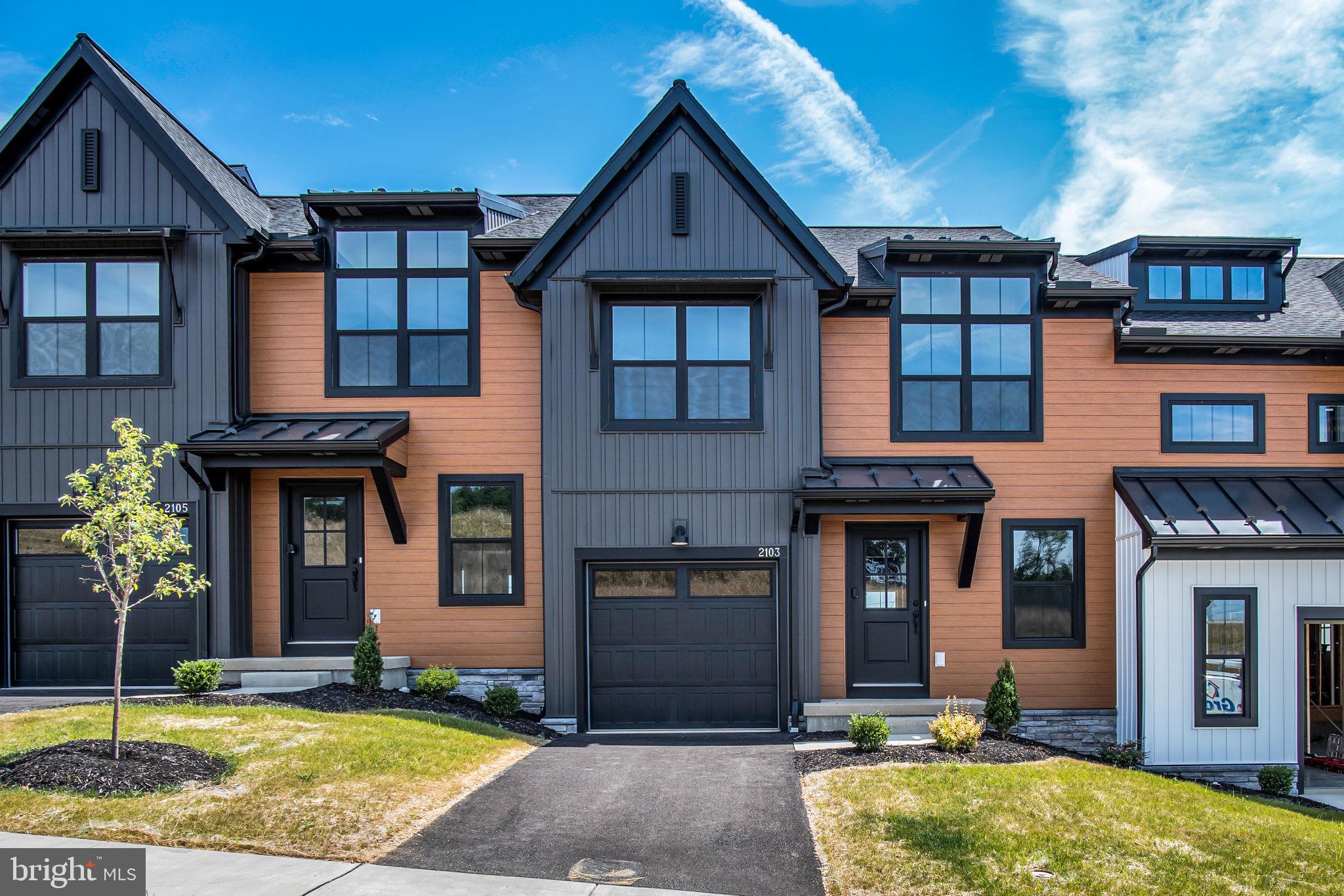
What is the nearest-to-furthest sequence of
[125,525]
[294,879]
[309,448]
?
[294,879]
[125,525]
[309,448]

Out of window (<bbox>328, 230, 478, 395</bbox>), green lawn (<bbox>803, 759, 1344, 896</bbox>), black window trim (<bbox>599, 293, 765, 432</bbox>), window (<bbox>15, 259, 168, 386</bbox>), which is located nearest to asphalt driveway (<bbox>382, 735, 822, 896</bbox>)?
green lawn (<bbox>803, 759, 1344, 896</bbox>)

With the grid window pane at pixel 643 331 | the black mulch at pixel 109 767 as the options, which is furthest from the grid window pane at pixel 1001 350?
the black mulch at pixel 109 767

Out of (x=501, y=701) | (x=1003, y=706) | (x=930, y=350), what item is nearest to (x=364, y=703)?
(x=501, y=701)

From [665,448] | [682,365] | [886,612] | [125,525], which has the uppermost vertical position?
[682,365]

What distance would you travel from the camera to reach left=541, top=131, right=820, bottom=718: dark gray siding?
1120 centimetres

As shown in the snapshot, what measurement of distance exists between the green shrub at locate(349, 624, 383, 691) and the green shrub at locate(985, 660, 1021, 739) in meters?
8.02

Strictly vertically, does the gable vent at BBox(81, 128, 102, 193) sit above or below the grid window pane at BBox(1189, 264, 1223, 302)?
above

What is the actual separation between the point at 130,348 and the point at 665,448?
7612 millimetres

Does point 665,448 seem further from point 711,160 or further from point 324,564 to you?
point 324,564

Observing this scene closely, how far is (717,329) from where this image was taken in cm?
1140

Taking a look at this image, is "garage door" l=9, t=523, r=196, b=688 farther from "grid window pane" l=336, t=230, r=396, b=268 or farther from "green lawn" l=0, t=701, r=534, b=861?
"grid window pane" l=336, t=230, r=396, b=268

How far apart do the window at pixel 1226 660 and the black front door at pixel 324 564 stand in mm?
11470

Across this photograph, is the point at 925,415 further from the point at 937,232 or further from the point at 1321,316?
the point at 1321,316

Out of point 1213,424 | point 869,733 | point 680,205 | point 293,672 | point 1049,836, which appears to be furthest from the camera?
point 1213,424
